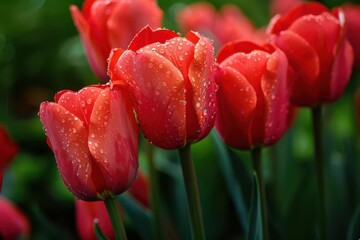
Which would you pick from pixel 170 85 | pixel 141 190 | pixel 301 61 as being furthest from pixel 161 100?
pixel 141 190

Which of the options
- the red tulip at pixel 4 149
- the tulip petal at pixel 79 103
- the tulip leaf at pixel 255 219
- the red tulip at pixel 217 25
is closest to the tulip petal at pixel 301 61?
the tulip leaf at pixel 255 219

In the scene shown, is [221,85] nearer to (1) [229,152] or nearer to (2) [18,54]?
(1) [229,152]

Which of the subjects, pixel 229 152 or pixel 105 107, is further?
pixel 229 152

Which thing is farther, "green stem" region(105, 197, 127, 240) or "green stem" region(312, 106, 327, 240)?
"green stem" region(312, 106, 327, 240)

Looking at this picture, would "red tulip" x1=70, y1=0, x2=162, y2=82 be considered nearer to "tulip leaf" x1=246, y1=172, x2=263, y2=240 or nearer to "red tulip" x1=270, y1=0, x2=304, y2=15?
"tulip leaf" x1=246, y1=172, x2=263, y2=240

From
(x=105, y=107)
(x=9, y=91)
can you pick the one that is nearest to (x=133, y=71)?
(x=105, y=107)

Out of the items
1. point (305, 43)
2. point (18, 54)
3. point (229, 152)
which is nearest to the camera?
point (305, 43)

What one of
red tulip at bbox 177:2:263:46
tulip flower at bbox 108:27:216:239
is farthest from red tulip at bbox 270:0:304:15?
tulip flower at bbox 108:27:216:239

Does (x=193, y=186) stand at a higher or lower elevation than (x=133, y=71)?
lower

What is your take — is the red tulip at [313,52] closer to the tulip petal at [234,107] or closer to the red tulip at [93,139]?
the tulip petal at [234,107]

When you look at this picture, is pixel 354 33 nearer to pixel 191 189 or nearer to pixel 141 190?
pixel 141 190
